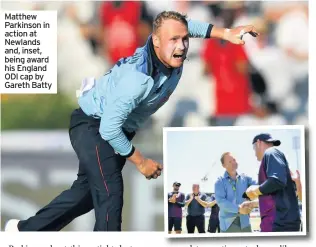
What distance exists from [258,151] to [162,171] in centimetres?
43

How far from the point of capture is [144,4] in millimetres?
3834

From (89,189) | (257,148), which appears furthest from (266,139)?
(89,189)

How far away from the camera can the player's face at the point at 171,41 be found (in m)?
3.77

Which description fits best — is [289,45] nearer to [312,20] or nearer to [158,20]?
[312,20]

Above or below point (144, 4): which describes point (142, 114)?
below

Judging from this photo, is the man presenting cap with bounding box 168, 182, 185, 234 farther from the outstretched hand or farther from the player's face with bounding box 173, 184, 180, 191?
the outstretched hand

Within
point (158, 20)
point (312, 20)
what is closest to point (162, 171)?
point (158, 20)

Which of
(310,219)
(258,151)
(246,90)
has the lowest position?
(310,219)

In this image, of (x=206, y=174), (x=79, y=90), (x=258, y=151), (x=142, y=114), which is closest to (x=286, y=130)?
(x=258, y=151)

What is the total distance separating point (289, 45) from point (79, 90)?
0.96 m

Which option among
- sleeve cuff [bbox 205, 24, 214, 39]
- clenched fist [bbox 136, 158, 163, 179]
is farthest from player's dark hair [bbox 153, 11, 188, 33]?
clenched fist [bbox 136, 158, 163, 179]

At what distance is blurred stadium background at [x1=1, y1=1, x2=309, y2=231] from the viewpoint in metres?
3.86

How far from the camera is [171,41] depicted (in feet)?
12.4

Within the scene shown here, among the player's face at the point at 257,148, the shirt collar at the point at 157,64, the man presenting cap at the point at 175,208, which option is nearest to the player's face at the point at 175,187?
the man presenting cap at the point at 175,208
